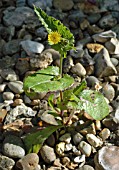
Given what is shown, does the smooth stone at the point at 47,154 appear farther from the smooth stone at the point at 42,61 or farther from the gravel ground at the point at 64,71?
the smooth stone at the point at 42,61

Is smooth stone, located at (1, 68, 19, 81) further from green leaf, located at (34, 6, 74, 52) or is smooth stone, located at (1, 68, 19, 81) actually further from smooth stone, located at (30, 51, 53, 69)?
green leaf, located at (34, 6, 74, 52)

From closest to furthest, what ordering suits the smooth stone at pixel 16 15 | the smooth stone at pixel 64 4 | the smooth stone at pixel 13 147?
1. the smooth stone at pixel 13 147
2. the smooth stone at pixel 16 15
3. the smooth stone at pixel 64 4

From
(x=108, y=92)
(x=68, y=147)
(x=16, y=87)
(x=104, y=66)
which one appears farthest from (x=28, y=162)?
(x=104, y=66)

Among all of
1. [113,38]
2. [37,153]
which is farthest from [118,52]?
[37,153]

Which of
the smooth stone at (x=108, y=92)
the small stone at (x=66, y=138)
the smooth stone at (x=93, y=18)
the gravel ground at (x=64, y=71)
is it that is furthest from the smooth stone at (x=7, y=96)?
the smooth stone at (x=93, y=18)

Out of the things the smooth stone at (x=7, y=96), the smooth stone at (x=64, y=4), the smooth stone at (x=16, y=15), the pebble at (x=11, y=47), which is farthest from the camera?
the smooth stone at (x=64, y=4)

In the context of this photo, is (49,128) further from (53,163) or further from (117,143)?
(117,143)
